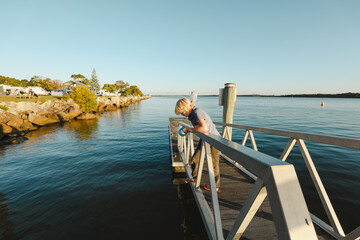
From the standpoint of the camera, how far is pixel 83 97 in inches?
921

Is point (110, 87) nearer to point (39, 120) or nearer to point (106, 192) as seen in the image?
point (39, 120)

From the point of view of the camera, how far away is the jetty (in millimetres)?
750

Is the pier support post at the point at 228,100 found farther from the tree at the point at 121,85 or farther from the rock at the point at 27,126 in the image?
the tree at the point at 121,85

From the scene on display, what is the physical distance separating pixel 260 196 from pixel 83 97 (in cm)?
2780

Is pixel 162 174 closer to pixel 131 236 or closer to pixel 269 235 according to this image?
pixel 131 236

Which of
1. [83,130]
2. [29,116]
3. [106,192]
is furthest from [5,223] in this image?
[29,116]

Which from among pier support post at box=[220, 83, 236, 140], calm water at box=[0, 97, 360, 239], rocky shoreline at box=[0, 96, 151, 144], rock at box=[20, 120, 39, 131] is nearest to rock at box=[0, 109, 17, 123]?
rocky shoreline at box=[0, 96, 151, 144]

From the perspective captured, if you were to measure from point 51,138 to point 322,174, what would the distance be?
16652 millimetres

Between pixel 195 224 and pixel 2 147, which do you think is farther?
pixel 2 147

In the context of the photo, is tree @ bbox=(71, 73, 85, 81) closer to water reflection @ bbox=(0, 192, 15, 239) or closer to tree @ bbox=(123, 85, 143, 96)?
tree @ bbox=(123, 85, 143, 96)

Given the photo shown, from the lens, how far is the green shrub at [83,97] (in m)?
23.0

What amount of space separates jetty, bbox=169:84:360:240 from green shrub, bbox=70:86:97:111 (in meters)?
23.8

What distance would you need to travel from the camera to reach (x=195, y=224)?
3719 millimetres

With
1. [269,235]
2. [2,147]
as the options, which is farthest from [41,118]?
[269,235]
